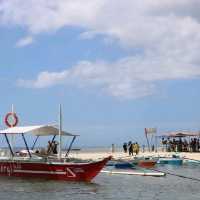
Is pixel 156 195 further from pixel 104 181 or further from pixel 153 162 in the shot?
pixel 153 162

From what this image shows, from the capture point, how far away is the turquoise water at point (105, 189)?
875 inches

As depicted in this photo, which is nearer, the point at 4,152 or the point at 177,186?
the point at 177,186

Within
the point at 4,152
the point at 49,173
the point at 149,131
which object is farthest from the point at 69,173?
the point at 149,131

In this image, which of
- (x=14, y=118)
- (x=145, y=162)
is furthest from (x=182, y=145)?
(x=14, y=118)

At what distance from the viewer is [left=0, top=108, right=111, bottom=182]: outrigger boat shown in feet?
87.5

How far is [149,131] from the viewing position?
173 ft

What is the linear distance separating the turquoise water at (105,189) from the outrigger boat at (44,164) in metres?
0.44

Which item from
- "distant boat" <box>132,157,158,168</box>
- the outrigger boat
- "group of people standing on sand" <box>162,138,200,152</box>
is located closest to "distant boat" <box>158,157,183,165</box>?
"distant boat" <box>132,157,158,168</box>

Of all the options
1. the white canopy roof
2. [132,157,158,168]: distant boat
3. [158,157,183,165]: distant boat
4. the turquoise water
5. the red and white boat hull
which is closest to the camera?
the turquoise water

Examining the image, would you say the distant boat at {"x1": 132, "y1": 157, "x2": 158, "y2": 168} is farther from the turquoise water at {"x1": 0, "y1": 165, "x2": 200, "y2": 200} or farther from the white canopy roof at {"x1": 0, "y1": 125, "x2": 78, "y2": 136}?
the white canopy roof at {"x1": 0, "y1": 125, "x2": 78, "y2": 136}

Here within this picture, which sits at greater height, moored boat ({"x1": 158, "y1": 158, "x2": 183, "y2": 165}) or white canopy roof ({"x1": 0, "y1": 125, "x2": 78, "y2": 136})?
white canopy roof ({"x1": 0, "y1": 125, "x2": 78, "y2": 136})

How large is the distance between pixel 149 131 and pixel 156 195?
98.9 ft

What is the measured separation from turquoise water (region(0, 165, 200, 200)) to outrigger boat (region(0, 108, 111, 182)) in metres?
0.44

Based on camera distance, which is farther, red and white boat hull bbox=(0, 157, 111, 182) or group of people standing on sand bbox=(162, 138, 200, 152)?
group of people standing on sand bbox=(162, 138, 200, 152)
